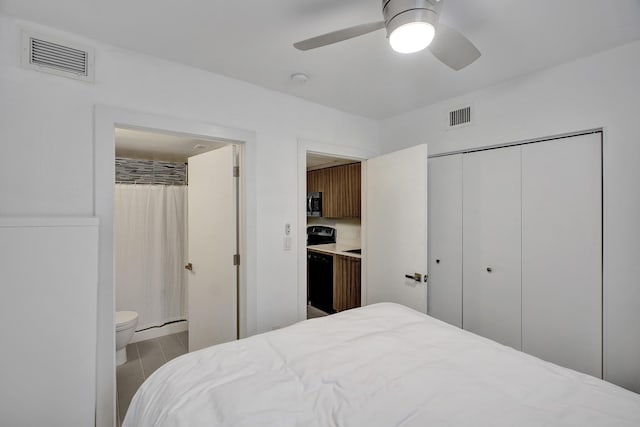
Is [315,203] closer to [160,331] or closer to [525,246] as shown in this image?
[160,331]

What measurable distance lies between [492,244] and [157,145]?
352 centimetres

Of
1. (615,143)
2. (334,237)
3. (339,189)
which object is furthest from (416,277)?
(334,237)

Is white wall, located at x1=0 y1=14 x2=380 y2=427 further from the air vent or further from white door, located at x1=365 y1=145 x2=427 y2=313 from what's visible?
the air vent

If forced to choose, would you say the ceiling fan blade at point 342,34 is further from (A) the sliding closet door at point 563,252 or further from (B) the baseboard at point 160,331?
(B) the baseboard at point 160,331

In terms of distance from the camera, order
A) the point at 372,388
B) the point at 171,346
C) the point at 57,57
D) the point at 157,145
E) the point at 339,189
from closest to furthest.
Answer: the point at 372,388 < the point at 57,57 < the point at 171,346 < the point at 157,145 < the point at 339,189

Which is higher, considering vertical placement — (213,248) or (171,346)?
(213,248)

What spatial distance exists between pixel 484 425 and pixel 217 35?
2.08 meters

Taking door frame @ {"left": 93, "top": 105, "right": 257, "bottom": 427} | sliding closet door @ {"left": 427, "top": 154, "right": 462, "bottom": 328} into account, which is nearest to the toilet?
door frame @ {"left": 93, "top": 105, "right": 257, "bottom": 427}

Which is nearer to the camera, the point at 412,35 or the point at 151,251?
the point at 412,35

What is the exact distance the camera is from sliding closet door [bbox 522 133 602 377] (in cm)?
181

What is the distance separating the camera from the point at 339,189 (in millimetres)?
4172

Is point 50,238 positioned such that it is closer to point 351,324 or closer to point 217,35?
point 217,35

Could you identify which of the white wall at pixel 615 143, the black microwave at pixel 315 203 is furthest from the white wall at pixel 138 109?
the black microwave at pixel 315 203

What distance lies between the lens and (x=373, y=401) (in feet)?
3.32
